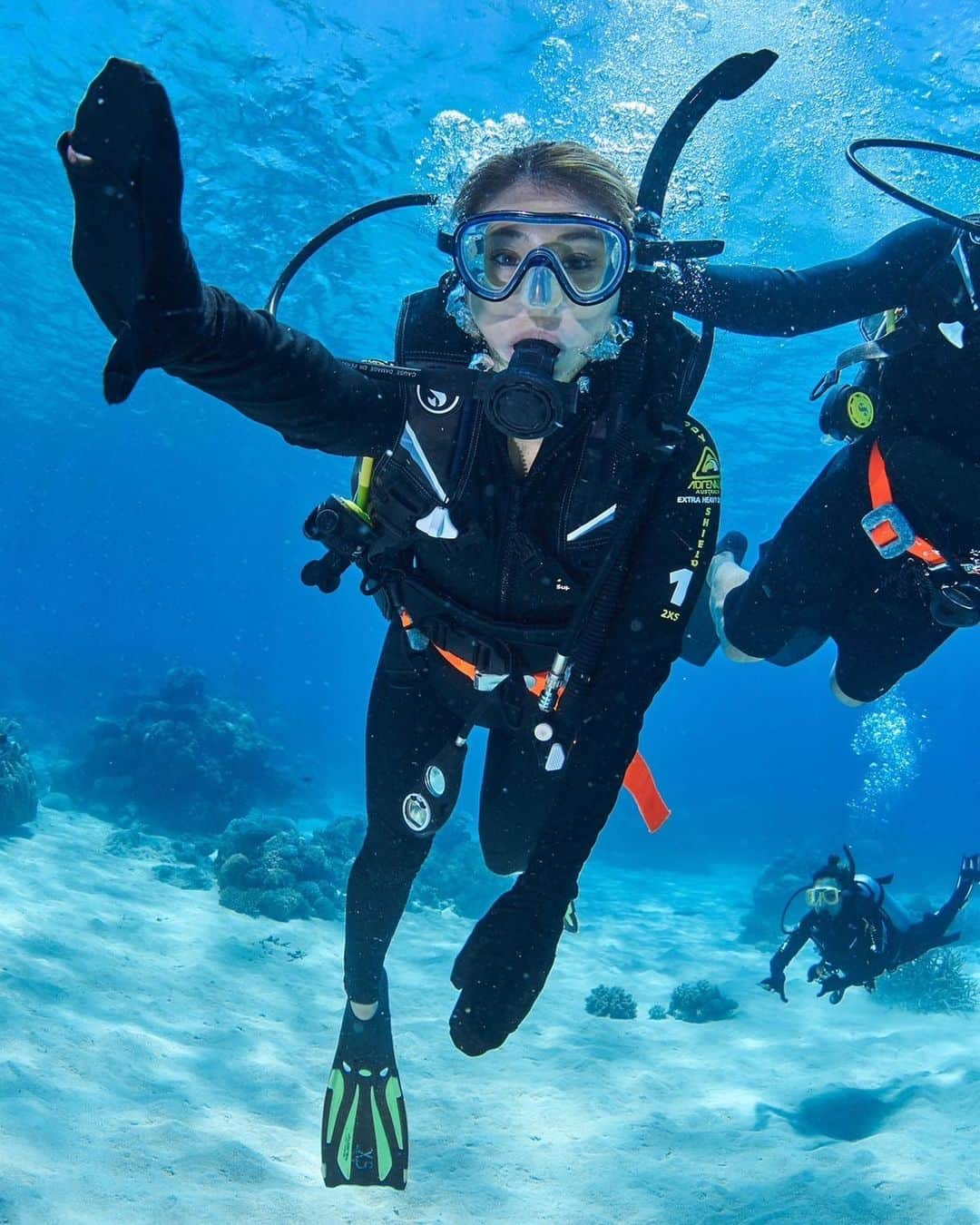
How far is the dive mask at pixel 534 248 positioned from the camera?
3.31 meters

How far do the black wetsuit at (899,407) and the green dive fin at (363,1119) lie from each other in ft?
13.3

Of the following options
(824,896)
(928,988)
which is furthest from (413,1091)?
(928,988)

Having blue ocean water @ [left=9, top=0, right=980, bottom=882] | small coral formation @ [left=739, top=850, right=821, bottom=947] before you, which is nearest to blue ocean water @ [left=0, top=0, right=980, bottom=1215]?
blue ocean water @ [left=9, top=0, right=980, bottom=882]

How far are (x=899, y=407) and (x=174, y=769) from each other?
610 inches

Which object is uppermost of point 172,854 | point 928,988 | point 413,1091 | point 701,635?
point 172,854

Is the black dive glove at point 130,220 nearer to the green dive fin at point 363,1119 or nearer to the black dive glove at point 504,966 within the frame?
the black dive glove at point 504,966

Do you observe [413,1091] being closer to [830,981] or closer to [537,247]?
[830,981]

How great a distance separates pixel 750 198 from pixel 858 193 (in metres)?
1.83

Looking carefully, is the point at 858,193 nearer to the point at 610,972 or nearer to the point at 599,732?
the point at 610,972

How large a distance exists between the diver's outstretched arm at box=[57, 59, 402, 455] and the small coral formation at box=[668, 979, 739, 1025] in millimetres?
10367

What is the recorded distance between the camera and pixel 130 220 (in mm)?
2020

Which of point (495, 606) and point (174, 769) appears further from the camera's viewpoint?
point (174, 769)

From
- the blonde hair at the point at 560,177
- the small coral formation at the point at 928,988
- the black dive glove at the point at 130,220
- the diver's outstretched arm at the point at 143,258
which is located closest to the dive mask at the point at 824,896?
the small coral formation at the point at 928,988

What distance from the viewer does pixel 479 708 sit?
14.1 feet
